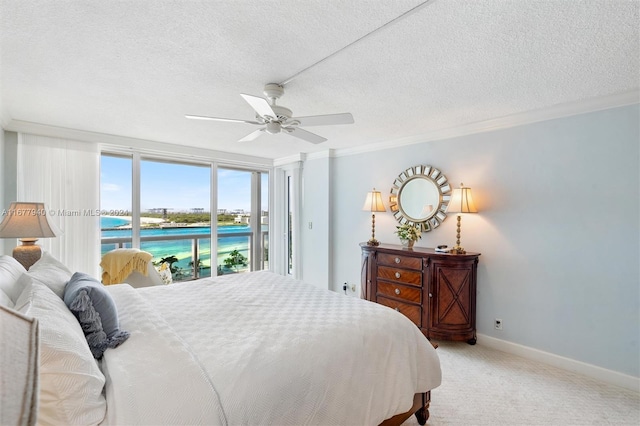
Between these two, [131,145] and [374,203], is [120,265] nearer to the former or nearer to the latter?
[131,145]

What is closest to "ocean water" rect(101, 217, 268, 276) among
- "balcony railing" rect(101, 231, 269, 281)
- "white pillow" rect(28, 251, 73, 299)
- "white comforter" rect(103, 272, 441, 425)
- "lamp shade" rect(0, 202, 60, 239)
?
"balcony railing" rect(101, 231, 269, 281)

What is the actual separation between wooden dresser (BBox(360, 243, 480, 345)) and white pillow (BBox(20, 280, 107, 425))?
292 centimetres

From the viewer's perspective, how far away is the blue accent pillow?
1385 millimetres

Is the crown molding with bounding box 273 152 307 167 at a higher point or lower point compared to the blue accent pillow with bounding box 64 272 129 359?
higher

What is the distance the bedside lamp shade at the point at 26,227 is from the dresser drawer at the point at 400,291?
337 centimetres

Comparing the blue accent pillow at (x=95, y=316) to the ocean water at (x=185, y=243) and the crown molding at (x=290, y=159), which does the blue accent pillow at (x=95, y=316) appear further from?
the crown molding at (x=290, y=159)

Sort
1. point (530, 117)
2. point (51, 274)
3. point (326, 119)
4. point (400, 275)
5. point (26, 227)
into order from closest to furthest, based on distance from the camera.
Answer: point (51, 274) → point (326, 119) → point (26, 227) → point (530, 117) → point (400, 275)

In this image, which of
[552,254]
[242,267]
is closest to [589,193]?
[552,254]

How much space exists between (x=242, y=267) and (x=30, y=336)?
550 centimetres

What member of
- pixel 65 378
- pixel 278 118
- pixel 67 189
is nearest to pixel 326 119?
pixel 278 118

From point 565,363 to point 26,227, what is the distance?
4.92 metres

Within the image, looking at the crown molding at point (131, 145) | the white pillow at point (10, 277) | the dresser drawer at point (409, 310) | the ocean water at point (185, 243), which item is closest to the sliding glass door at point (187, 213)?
the ocean water at point (185, 243)

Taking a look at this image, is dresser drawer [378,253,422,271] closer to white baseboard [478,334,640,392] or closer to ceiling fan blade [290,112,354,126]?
white baseboard [478,334,640,392]

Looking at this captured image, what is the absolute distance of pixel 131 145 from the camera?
4168mm
